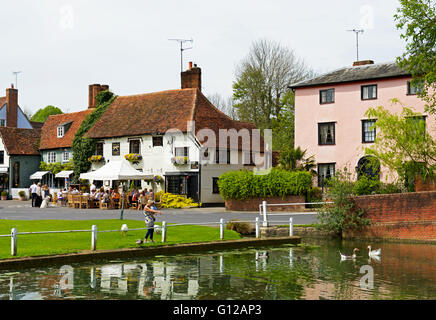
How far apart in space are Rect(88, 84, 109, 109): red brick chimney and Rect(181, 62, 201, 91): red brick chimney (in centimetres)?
964

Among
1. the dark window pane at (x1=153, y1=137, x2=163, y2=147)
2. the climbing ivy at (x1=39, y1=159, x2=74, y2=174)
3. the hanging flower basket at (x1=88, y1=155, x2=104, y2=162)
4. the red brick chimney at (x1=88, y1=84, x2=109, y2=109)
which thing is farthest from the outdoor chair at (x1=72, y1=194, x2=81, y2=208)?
the red brick chimney at (x1=88, y1=84, x2=109, y2=109)

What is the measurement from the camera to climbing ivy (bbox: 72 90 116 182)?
1956 inches

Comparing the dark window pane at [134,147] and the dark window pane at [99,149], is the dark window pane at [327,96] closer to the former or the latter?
the dark window pane at [134,147]

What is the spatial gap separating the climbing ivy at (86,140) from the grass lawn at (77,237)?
24.0 meters

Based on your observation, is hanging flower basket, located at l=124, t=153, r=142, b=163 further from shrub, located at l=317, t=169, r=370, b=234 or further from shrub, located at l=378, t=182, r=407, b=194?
shrub, located at l=317, t=169, r=370, b=234

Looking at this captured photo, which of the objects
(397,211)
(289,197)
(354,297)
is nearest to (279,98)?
(289,197)

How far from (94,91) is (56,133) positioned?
6029 millimetres

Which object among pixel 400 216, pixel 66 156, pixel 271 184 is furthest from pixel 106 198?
pixel 400 216

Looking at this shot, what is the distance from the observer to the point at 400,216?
25312mm

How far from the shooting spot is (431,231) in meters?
24.7

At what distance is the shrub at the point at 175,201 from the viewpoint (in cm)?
4159

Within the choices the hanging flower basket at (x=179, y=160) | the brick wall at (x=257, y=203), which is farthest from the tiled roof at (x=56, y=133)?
the brick wall at (x=257, y=203)

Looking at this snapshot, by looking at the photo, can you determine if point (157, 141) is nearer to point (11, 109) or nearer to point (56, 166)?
point (56, 166)
